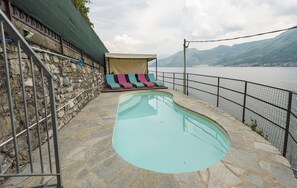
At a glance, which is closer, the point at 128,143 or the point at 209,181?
the point at 209,181

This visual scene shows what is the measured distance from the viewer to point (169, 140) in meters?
3.47

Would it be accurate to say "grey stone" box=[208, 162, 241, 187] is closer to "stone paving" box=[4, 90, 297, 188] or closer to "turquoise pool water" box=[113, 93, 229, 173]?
"stone paving" box=[4, 90, 297, 188]

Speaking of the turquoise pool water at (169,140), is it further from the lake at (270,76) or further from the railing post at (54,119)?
the lake at (270,76)

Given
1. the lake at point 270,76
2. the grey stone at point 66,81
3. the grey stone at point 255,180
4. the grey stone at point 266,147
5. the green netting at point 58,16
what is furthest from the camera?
the lake at point 270,76

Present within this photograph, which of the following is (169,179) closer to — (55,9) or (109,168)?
(109,168)

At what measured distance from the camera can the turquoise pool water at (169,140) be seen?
8.73ft

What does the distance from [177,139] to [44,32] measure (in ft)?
10.2

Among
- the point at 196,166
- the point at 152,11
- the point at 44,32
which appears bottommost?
the point at 196,166

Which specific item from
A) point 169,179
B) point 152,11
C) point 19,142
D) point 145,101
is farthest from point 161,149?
point 152,11

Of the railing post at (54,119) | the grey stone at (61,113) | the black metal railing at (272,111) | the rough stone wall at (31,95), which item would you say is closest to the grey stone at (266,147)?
the black metal railing at (272,111)

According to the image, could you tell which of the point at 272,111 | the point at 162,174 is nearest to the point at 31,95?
the point at 162,174

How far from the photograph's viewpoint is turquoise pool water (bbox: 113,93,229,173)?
2662 mm

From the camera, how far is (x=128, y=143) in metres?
3.36

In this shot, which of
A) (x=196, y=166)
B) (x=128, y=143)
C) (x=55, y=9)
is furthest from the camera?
(x=128, y=143)
